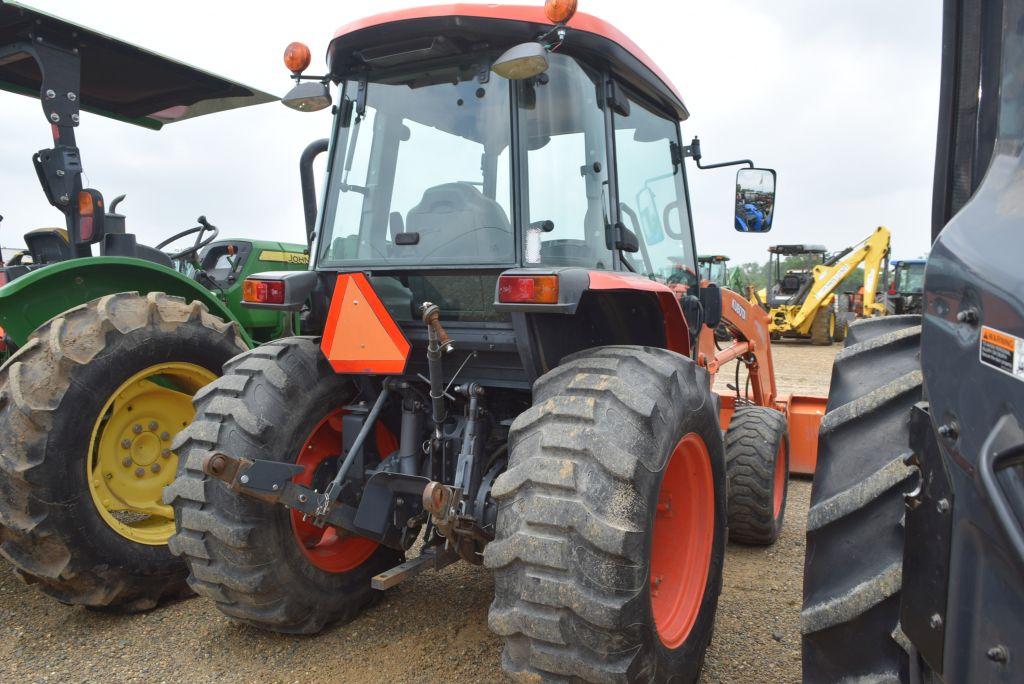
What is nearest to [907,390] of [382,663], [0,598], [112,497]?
[382,663]

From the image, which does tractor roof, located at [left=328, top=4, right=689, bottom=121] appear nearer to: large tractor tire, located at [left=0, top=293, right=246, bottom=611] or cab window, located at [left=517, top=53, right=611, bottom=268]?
cab window, located at [left=517, top=53, right=611, bottom=268]

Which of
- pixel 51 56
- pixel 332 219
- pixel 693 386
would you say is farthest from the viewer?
pixel 51 56

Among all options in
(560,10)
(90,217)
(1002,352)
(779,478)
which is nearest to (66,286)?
(90,217)

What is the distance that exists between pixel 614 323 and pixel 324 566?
1.54 metres

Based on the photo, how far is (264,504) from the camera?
2654mm

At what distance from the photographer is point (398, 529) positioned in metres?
2.77

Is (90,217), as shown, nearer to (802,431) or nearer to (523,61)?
(523,61)

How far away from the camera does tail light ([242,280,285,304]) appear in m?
2.73

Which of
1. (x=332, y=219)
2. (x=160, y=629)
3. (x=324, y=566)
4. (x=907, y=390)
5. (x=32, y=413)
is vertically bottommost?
(x=160, y=629)

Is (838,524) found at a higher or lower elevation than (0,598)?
higher

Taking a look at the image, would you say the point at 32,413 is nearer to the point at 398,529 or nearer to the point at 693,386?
the point at 398,529

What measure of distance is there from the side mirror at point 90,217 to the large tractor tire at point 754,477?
3.44 metres

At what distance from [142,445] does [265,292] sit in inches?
52.2

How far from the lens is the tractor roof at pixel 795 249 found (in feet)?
59.4
